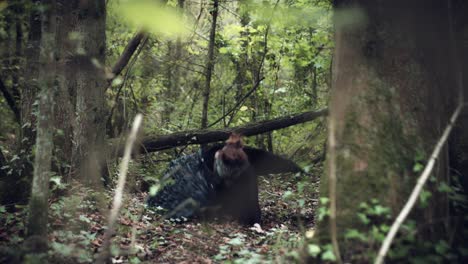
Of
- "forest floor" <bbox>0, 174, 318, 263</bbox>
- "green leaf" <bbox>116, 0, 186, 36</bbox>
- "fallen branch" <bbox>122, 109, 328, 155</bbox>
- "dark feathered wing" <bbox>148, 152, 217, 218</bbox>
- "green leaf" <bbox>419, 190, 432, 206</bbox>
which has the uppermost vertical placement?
"green leaf" <bbox>116, 0, 186, 36</bbox>

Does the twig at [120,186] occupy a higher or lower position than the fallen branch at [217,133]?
lower

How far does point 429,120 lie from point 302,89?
701cm

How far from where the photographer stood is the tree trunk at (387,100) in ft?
11.5

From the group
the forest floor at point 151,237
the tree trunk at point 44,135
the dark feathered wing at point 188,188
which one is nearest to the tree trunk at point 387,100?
the forest floor at point 151,237

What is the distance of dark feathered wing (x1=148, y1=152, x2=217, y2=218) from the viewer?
6.20 m

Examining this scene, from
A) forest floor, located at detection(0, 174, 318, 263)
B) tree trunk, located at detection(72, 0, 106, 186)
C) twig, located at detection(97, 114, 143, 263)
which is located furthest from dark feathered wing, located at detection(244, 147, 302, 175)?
twig, located at detection(97, 114, 143, 263)

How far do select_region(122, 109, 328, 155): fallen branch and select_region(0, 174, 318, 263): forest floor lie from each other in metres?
1.50

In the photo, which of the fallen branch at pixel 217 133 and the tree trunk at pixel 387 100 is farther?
the fallen branch at pixel 217 133

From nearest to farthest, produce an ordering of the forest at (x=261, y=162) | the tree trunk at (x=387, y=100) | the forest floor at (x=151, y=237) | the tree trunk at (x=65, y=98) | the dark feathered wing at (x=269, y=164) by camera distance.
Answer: the forest at (x=261, y=162), the tree trunk at (x=387, y=100), the forest floor at (x=151, y=237), the tree trunk at (x=65, y=98), the dark feathered wing at (x=269, y=164)

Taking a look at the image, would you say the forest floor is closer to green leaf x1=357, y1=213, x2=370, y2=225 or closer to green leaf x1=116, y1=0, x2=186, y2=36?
green leaf x1=357, y1=213, x2=370, y2=225

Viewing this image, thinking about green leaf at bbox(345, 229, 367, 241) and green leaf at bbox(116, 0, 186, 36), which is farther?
green leaf at bbox(345, 229, 367, 241)

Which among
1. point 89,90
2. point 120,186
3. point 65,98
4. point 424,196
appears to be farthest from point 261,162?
point 120,186

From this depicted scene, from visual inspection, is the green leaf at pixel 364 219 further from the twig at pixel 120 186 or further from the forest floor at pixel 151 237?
the twig at pixel 120 186

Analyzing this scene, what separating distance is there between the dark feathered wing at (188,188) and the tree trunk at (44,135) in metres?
2.58
